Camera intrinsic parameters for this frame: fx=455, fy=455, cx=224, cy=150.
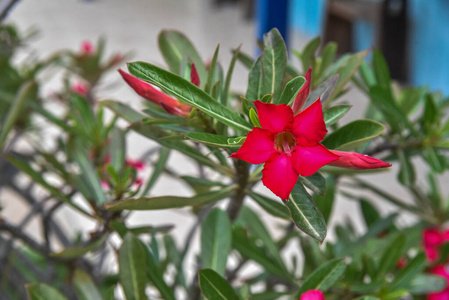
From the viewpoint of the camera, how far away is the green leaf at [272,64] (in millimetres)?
397

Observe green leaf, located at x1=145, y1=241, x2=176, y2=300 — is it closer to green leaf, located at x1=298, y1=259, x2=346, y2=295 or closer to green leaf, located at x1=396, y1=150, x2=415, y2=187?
green leaf, located at x1=298, y1=259, x2=346, y2=295

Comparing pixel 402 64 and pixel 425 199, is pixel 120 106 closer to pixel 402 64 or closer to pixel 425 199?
pixel 425 199

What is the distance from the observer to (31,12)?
4.38 m

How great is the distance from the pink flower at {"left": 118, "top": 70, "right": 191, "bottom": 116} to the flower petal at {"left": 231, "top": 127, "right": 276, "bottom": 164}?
4.6 inches

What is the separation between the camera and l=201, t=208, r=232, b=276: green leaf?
50cm

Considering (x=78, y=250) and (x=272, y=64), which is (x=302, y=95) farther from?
(x=78, y=250)

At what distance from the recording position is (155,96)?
1.31 feet

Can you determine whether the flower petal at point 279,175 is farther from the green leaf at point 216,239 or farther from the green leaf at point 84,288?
the green leaf at point 84,288

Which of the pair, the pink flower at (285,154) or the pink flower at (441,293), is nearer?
the pink flower at (285,154)

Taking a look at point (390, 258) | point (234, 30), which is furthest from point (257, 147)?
point (234, 30)

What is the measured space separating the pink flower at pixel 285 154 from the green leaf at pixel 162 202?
13 cm

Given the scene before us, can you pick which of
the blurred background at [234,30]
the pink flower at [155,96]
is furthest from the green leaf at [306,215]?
the blurred background at [234,30]

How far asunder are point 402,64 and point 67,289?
2623mm

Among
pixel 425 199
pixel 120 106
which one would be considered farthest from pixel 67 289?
pixel 425 199
